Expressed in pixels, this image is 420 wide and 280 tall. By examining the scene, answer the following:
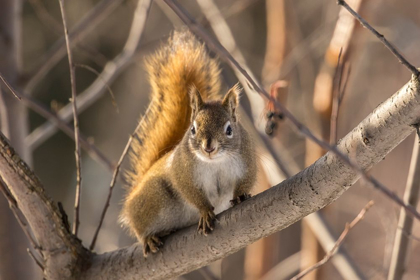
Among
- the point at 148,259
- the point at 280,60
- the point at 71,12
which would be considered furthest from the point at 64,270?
the point at 71,12

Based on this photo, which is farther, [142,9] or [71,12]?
[71,12]

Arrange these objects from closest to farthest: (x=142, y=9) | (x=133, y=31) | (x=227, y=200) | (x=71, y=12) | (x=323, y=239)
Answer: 1. (x=227, y=200)
2. (x=323, y=239)
3. (x=142, y=9)
4. (x=133, y=31)
5. (x=71, y=12)

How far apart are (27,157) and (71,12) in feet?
11.8

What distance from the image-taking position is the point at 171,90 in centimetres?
223

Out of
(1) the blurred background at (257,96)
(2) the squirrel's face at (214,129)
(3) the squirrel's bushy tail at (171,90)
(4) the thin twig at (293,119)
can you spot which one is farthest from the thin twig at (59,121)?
(4) the thin twig at (293,119)

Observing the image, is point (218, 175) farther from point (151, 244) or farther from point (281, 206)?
point (281, 206)

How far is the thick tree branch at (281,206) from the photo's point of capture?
1.16 meters

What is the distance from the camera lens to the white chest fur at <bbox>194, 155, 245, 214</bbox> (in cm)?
200

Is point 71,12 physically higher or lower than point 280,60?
higher

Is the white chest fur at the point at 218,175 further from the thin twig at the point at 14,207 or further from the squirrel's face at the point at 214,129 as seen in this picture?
the thin twig at the point at 14,207

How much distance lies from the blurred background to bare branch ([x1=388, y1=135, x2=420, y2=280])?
46mm

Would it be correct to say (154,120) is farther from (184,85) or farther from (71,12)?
(71,12)

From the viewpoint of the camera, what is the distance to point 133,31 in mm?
2961

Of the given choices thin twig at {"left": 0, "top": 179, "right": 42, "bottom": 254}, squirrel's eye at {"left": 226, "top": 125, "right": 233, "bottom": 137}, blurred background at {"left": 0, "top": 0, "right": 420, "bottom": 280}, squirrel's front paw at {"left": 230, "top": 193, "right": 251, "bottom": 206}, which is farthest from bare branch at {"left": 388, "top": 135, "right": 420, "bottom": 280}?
thin twig at {"left": 0, "top": 179, "right": 42, "bottom": 254}
